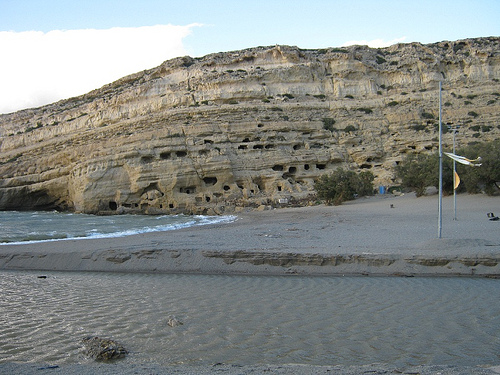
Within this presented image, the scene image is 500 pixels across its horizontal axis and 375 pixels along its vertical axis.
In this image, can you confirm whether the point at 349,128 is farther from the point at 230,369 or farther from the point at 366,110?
the point at 230,369

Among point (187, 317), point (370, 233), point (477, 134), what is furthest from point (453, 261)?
point (477, 134)

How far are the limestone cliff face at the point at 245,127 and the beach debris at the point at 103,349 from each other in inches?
883

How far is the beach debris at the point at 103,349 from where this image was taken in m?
4.06

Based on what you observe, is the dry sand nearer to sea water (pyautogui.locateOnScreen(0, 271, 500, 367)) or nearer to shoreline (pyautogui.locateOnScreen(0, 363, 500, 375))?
sea water (pyautogui.locateOnScreen(0, 271, 500, 367))

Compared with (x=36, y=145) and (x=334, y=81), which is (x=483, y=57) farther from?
(x=36, y=145)

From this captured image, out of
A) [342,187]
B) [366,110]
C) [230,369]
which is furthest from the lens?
[366,110]

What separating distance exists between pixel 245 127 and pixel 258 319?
94.3ft

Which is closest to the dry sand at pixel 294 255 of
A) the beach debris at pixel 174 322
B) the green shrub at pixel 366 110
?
the beach debris at pixel 174 322

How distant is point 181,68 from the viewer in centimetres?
4103

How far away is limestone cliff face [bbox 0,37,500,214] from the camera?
3019cm

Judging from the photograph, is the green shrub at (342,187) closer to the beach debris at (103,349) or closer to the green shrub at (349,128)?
the green shrub at (349,128)

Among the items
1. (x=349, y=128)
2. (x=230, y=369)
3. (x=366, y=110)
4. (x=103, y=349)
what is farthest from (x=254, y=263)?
(x=366, y=110)

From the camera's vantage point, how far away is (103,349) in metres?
4.14

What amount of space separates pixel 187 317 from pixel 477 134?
108 feet
